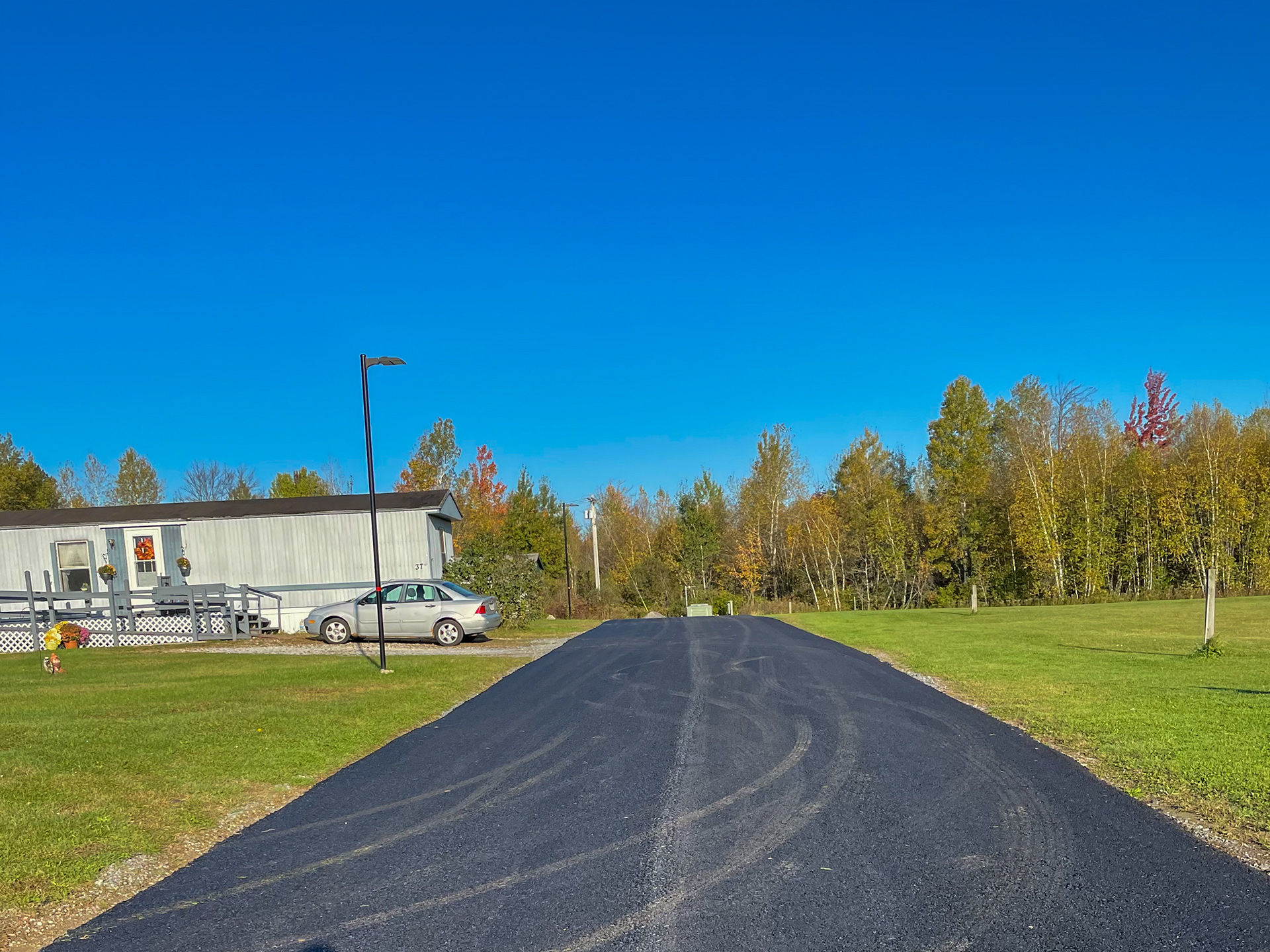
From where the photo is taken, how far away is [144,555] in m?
27.4

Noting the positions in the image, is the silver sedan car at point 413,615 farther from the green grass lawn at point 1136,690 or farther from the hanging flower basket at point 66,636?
the green grass lawn at point 1136,690

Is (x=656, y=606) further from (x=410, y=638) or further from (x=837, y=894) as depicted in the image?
(x=837, y=894)

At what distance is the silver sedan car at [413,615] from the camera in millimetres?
21297

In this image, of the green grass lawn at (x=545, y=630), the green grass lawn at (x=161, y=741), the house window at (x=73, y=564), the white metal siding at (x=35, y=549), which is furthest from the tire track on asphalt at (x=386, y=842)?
the house window at (x=73, y=564)

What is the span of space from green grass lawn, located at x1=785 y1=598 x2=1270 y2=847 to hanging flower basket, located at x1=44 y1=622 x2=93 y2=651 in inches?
713

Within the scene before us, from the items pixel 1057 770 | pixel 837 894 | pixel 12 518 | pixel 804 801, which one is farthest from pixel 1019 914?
pixel 12 518

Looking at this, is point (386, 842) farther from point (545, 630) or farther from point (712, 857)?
point (545, 630)

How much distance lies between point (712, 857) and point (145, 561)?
27.2m

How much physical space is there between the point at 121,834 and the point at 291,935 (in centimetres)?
240

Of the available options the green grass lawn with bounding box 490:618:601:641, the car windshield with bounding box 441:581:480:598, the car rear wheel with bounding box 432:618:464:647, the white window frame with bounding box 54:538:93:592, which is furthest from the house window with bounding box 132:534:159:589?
the car rear wheel with bounding box 432:618:464:647

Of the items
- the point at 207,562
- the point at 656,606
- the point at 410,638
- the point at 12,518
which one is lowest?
the point at 656,606

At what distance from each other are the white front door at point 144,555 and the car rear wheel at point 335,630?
9.05 meters

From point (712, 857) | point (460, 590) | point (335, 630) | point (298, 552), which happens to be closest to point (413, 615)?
point (460, 590)

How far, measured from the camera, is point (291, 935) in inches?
166
